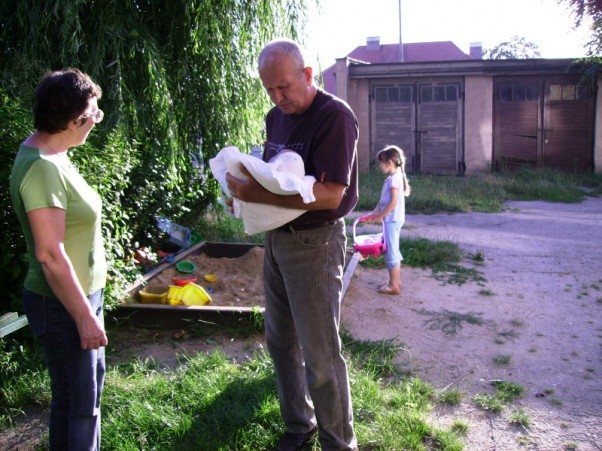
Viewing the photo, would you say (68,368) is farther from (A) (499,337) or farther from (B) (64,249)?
(A) (499,337)

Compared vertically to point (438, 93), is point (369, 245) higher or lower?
lower

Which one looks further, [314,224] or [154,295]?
[154,295]

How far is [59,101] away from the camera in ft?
7.89

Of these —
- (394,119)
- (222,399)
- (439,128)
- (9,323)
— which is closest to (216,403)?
(222,399)

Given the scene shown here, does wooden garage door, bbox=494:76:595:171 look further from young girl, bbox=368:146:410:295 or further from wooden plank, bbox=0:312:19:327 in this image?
wooden plank, bbox=0:312:19:327

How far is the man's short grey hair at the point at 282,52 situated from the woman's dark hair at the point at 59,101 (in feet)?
2.54

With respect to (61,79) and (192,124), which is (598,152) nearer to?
(192,124)

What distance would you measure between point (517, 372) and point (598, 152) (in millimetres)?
14845

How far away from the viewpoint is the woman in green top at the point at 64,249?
7.60ft

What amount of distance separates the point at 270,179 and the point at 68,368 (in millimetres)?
1118

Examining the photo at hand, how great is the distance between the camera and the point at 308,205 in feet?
8.89

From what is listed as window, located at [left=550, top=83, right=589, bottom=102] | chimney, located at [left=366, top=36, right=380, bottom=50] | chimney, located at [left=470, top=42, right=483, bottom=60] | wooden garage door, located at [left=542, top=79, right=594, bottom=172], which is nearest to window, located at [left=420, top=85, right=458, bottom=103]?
wooden garage door, located at [left=542, top=79, right=594, bottom=172]

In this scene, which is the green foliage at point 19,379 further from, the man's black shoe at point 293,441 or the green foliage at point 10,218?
the man's black shoe at point 293,441

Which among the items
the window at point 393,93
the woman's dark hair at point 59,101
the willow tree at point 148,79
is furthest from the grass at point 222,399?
the window at point 393,93
